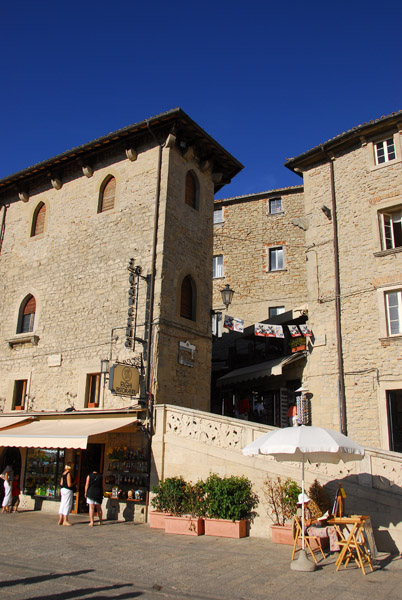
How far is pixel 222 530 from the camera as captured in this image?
1012cm

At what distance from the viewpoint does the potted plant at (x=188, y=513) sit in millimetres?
10414

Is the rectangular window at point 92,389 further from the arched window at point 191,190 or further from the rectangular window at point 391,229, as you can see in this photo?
the rectangular window at point 391,229

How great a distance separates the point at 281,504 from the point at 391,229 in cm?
922

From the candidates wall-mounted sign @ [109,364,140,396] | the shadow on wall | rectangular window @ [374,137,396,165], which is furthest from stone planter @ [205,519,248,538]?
rectangular window @ [374,137,396,165]

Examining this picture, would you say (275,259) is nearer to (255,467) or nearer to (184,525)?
(255,467)

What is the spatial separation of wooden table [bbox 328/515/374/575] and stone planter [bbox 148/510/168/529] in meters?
4.42

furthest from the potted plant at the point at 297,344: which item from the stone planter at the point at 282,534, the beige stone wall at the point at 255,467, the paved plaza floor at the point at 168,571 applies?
the paved plaza floor at the point at 168,571

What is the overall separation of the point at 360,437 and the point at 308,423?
5.69ft

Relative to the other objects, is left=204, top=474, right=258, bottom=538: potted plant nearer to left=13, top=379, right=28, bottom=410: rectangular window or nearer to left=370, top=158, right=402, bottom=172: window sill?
left=13, top=379, right=28, bottom=410: rectangular window

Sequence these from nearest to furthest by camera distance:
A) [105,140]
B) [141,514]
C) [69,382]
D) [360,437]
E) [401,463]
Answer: [401,463] → [141,514] → [360,437] → [69,382] → [105,140]

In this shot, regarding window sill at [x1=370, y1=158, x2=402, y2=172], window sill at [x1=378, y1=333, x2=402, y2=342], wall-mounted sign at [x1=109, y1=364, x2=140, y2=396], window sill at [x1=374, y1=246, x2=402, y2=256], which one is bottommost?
wall-mounted sign at [x1=109, y1=364, x2=140, y2=396]

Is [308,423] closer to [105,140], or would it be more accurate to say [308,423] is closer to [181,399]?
[181,399]

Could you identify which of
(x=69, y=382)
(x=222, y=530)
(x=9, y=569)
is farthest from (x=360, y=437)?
(x=9, y=569)

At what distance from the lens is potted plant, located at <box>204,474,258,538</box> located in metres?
10.0
